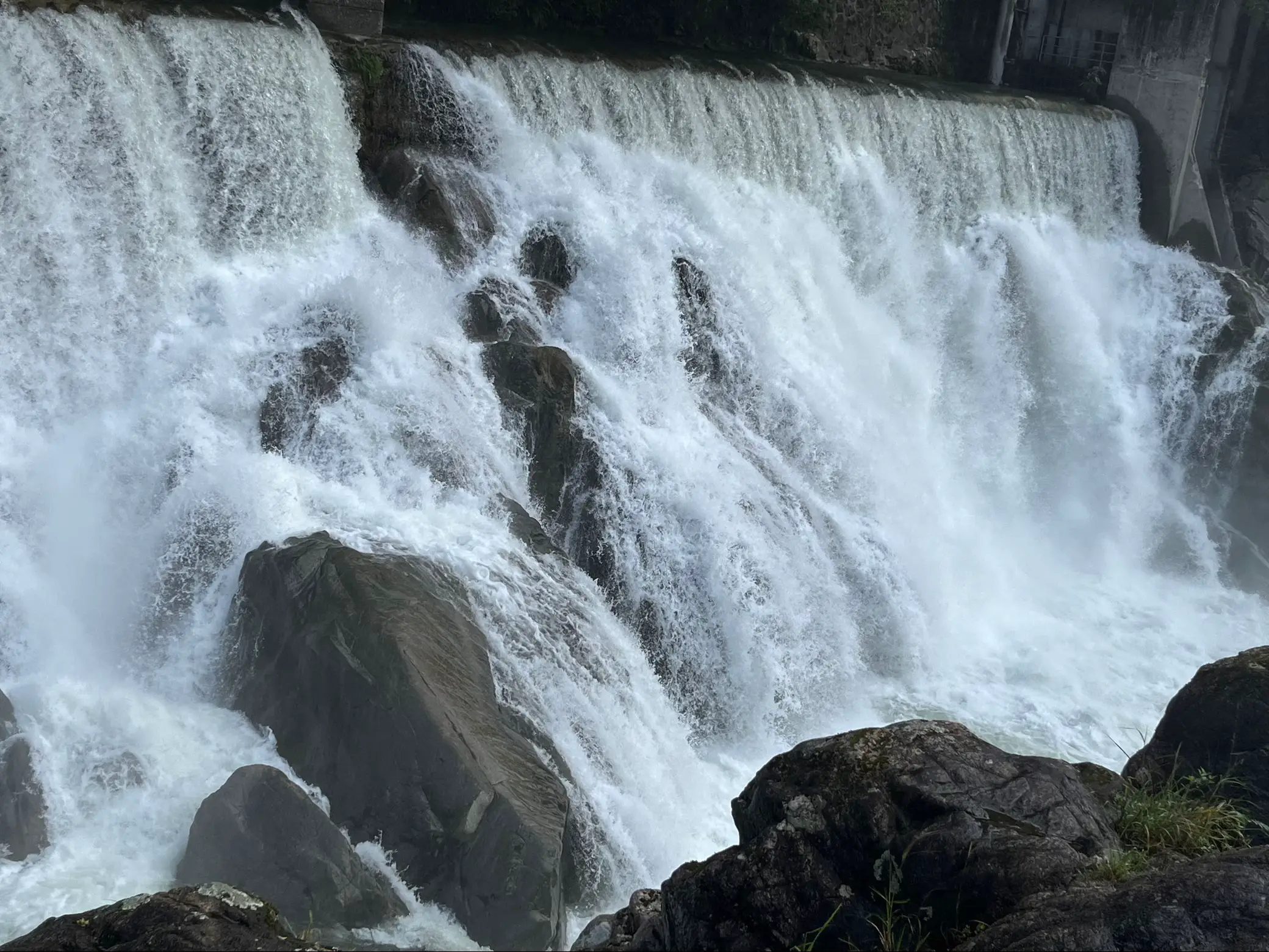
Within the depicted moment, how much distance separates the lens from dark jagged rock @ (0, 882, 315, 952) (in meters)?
3.25

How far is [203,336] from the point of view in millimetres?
8219

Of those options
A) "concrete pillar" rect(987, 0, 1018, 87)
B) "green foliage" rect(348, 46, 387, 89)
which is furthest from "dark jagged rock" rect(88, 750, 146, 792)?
"concrete pillar" rect(987, 0, 1018, 87)

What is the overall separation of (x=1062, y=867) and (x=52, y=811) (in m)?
4.96

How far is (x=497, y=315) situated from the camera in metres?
9.39

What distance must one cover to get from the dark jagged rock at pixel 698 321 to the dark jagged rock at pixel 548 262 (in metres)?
0.97

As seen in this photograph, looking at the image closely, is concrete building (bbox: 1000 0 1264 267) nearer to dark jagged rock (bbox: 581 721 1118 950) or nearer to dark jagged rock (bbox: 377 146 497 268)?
dark jagged rock (bbox: 377 146 497 268)

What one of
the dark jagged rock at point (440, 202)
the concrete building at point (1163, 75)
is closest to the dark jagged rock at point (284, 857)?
the dark jagged rock at point (440, 202)

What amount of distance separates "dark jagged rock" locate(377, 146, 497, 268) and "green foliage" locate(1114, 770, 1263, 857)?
22.4 feet

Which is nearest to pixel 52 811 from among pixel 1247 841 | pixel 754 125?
pixel 1247 841

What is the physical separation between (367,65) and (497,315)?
107 inches

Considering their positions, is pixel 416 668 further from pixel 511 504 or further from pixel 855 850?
pixel 855 850

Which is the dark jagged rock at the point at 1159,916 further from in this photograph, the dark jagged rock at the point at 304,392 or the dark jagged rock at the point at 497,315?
the dark jagged rock at the point at 497,315

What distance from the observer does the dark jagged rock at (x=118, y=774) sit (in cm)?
633

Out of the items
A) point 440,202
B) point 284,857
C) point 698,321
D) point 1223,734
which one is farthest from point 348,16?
point 1223,734
